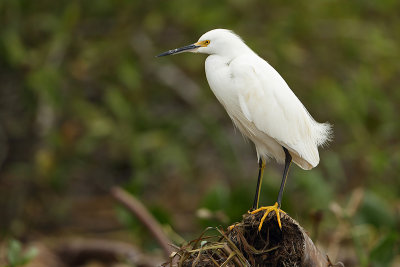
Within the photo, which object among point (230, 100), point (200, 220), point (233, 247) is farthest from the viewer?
point (200, 220)

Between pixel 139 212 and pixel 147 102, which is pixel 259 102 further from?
pixel 147 102

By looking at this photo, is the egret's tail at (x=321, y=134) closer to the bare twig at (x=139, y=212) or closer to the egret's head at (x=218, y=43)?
the egret's head at (x=218, y=43)

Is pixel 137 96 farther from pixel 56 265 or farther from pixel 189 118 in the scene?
pixel 56 265

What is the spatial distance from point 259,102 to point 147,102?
336cm

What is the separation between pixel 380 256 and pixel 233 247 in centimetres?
130

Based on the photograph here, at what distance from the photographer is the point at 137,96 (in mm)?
5129

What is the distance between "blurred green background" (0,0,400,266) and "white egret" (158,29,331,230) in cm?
219

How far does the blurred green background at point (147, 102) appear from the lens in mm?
4703

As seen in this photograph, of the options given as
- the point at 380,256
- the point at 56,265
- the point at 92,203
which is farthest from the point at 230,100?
the point at 92,203

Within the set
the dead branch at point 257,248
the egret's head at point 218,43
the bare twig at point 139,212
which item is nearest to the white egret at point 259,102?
the egret's head at point 218,43

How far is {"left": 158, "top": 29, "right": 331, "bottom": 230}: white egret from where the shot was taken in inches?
79.2

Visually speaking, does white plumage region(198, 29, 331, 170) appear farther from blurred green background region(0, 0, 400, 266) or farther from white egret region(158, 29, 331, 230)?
blurred green background region(0, 0, 400, 266)

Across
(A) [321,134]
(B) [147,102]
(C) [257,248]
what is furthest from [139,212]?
(B) [147,102]

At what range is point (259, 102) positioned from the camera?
6.68ft
